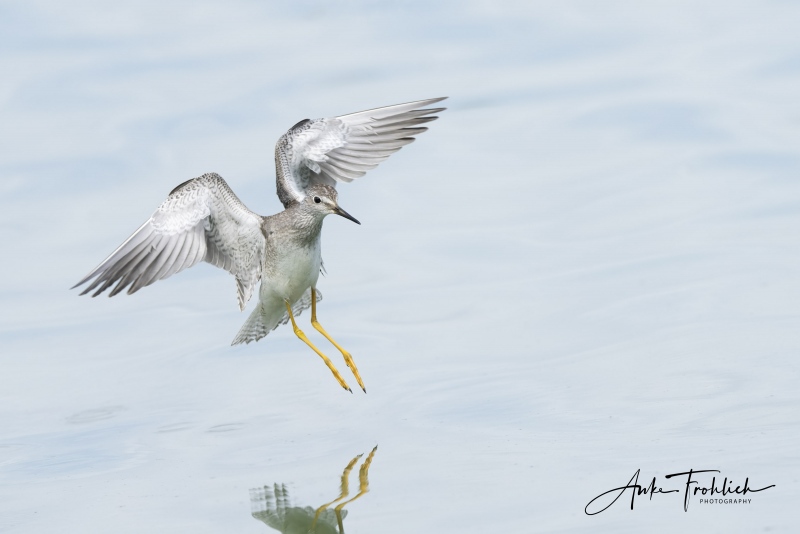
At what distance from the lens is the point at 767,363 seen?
31.4 feet

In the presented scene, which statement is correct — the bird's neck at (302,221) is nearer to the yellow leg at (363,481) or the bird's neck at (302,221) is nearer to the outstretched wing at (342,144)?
the outstretched wing at (342,144)

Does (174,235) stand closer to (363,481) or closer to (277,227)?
(277,227)

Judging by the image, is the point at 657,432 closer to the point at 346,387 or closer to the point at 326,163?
the point at 346,387

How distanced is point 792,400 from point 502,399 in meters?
1.88

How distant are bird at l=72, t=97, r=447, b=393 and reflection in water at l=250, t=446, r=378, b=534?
1403mm

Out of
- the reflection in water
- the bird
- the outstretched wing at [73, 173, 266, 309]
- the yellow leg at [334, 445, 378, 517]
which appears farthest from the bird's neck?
the reflection in water

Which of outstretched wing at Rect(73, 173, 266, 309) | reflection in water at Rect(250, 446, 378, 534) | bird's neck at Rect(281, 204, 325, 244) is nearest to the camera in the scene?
reflection in water at Rect(250, 446, 378, 534)

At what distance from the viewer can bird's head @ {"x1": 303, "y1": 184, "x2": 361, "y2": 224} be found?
31.6 feet

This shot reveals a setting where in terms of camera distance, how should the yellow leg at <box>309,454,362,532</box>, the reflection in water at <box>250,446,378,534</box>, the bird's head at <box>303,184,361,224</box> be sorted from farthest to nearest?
the bird's head at <box>303,184,361,224</box> < the yellow leg at <box>309,454,362,532</box> < the reflection in water at <box>250,446,378,534</box>

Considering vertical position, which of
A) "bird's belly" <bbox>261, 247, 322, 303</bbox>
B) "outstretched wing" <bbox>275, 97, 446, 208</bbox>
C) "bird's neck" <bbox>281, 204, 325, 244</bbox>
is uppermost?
"outstretched wing" <bbox>275, 97, 446, 208</bbox>

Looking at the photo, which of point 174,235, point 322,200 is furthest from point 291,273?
point 174,235

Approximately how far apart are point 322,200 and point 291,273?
0.59 meters

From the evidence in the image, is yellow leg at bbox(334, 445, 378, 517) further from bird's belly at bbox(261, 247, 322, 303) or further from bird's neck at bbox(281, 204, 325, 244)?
bird's neck at bbox(281, 204, 325, 244)

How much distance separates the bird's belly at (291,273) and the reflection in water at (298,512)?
192 cm
